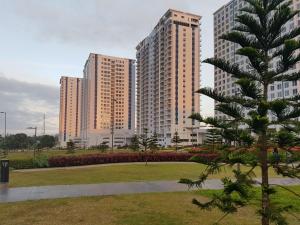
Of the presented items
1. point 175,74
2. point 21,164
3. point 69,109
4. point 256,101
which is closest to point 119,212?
point 256,101

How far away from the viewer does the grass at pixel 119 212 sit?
7.86 m

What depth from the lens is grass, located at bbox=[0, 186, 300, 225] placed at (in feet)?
25.8

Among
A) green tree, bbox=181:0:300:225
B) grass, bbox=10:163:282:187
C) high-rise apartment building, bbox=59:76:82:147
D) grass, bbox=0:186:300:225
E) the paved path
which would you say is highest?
high-rise apartment building, bbox=59:76:82:147

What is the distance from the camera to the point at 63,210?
29.4 ft

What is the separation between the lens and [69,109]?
139750 millimetres

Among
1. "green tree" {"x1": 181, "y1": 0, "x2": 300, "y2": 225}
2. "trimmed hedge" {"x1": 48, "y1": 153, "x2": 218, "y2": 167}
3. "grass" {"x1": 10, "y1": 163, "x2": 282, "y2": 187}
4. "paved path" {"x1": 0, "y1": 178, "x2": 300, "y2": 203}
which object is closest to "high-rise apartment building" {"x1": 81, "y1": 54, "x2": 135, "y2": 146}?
"trimmed hedge" {"x1": 48, "y1": 153, "x2": 218, "y2": 167}

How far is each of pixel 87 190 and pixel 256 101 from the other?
8.76 meters

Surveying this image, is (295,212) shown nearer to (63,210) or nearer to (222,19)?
(63,210)

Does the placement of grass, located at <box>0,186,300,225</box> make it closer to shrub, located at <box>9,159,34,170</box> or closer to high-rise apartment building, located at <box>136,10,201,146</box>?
shrub, located at <box>9,159,34,170</box>

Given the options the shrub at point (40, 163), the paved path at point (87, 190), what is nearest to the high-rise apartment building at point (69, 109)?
the shrub at point (40, 163)

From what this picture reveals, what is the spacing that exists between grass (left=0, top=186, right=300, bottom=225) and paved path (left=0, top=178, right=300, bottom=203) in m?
1.02

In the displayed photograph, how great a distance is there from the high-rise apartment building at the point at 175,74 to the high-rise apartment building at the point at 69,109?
1753 inches

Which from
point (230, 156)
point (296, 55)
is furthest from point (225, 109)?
point (296, 55)

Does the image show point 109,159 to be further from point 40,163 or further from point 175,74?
point 175,74
